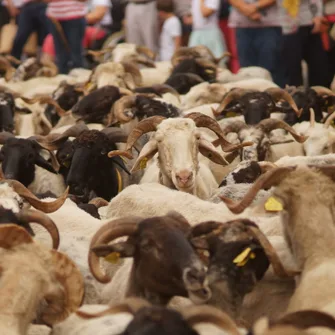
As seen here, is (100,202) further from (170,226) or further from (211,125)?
(170,226)

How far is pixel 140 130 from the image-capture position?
11.1 m

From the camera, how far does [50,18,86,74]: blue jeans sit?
2027cm

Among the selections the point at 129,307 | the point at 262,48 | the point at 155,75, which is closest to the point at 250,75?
the point at 262,48

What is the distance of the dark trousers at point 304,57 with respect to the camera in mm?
16688

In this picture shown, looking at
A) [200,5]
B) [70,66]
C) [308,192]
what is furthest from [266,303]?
[70,66]

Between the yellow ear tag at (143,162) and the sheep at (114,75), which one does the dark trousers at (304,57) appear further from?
the yellow ear tag at (143,162)

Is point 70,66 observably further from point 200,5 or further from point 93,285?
point 93,285

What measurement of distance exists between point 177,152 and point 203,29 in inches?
403

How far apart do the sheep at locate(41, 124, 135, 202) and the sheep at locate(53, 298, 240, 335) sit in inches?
183

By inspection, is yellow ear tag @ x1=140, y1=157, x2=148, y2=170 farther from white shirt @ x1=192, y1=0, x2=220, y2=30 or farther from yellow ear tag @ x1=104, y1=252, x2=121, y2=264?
white shirt @ x1=192, y1=0, x2=220, y2=30

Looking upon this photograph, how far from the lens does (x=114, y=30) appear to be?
25.5 metres

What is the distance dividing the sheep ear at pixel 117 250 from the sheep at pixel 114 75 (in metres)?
8.74

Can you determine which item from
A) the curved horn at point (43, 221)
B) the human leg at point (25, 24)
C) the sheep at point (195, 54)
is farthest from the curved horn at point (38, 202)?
the human leg at point (25, 24)

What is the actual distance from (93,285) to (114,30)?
17.6 m
